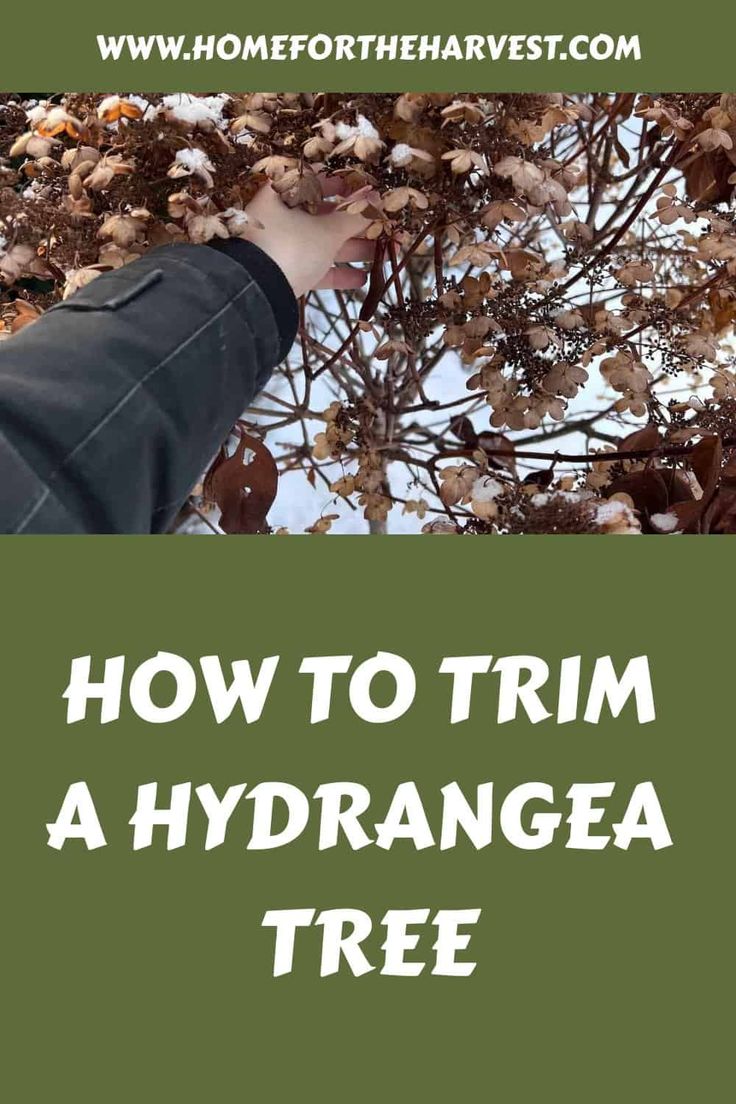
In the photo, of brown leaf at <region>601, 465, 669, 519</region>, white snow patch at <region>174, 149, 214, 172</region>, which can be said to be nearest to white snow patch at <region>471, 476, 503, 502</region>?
brown leaf at <region>601, 465, 669, 519</region>

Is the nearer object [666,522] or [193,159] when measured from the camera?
[193,159]

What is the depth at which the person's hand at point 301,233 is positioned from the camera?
70 cm

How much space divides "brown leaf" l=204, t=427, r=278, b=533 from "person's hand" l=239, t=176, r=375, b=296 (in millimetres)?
185

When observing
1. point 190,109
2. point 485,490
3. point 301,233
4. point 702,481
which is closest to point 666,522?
point 702,481

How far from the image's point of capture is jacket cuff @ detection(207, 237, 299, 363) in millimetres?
664

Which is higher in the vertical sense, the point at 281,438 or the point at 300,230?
the point at 281,438

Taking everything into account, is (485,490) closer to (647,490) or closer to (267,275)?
(647,490)

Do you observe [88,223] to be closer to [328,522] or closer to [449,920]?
[328,522]

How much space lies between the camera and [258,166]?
656 millimetres

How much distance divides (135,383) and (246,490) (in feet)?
1.04

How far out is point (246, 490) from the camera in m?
0.87

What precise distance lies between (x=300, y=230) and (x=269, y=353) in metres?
0.11

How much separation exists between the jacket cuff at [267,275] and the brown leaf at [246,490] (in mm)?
192

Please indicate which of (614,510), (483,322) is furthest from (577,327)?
(614,510)
